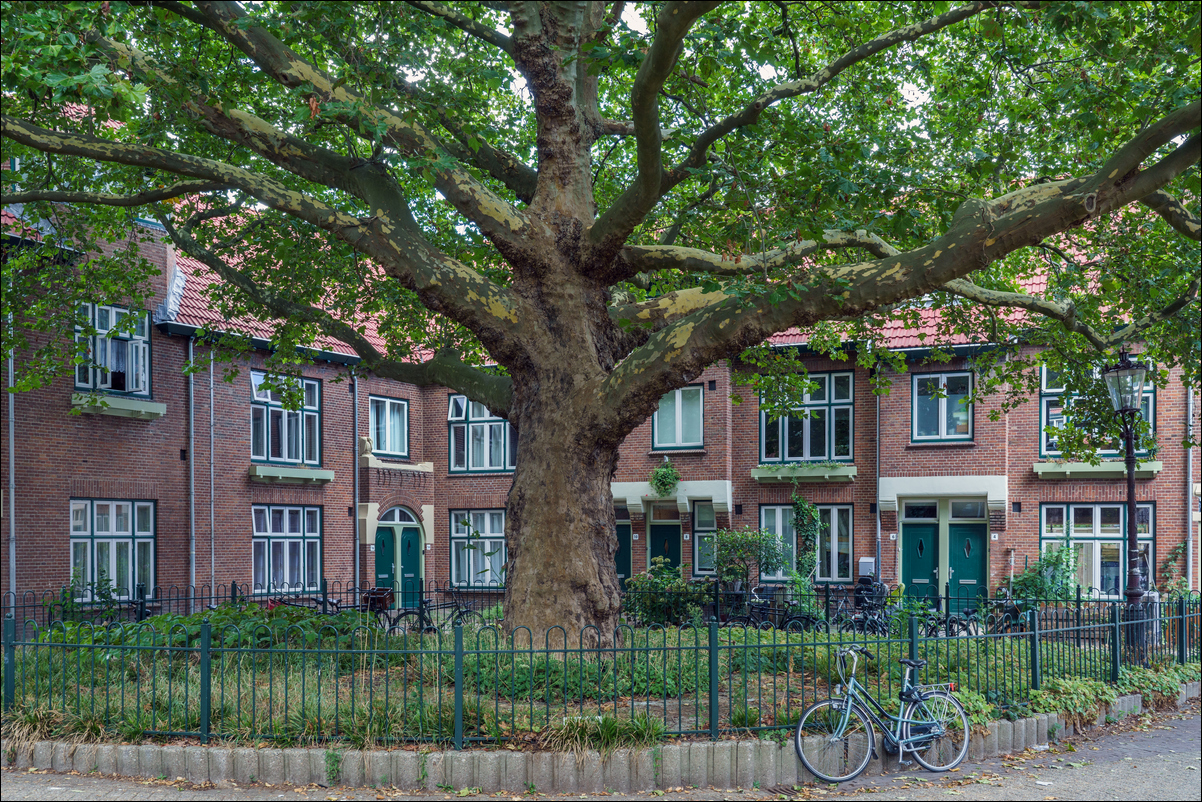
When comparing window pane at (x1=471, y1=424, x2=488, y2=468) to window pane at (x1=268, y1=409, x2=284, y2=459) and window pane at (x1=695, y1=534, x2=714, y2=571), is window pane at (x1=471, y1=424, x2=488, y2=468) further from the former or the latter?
window pane at (x1=695, y1=534, x2=714, y2=571)

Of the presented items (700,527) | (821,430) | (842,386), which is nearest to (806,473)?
(821,430)

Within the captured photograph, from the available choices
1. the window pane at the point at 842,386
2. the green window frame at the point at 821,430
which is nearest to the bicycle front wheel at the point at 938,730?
the green window frame at the point at 821,430

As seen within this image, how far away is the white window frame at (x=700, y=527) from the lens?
25.4 m

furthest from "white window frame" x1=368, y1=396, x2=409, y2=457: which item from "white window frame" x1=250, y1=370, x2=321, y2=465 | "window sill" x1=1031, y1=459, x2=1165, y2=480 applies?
"window sill" x1=1031, y1=459, x2=1165, y2=480

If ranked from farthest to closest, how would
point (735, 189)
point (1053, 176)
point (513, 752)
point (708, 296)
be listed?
point (1053, 176)
point (708, 296)
point (735, 189)
point (513, 752)

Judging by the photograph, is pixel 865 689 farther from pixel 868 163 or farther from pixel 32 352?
pixel 32 352

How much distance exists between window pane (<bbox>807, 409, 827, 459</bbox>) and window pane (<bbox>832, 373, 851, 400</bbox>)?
1.67 feet

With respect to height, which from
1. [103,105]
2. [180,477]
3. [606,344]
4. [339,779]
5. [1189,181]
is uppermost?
[103,105]

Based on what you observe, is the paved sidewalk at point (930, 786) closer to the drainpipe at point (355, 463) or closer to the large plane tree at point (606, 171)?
the large plane tree at point (606, 171)

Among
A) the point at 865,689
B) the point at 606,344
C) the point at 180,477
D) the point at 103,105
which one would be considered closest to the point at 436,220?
the point at 606,344

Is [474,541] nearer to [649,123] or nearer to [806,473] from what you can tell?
[806,473]

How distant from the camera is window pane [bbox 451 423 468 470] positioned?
93.4 ft

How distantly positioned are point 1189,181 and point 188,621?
11.0m

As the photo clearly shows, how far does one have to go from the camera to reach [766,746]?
8.31 metres
